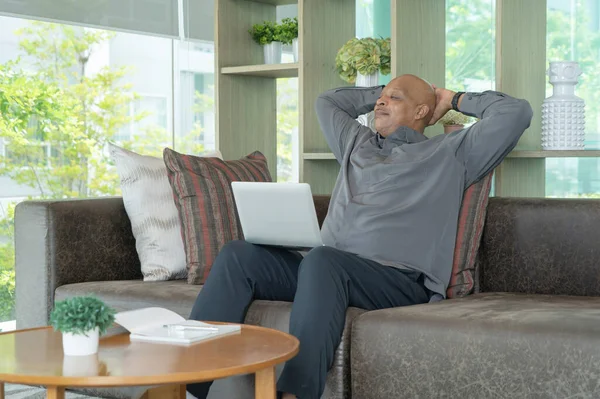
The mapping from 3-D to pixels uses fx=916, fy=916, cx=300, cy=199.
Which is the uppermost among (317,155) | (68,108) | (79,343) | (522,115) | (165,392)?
(68,108)

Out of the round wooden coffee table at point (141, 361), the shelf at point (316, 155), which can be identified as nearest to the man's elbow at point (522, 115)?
the shelf at point (316, 155)

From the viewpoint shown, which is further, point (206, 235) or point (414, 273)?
point (206, 235)

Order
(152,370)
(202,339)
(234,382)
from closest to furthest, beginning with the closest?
1. (152,370)
2. (202,339)
3. (234,382)

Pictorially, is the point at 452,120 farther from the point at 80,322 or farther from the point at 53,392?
the point at 53,392

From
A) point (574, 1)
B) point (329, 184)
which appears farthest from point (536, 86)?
point (574, 1)

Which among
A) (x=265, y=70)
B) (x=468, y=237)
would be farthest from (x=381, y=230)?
(x=265, y=70)

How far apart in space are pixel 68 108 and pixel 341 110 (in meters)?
1.67

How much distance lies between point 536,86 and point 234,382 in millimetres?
1720

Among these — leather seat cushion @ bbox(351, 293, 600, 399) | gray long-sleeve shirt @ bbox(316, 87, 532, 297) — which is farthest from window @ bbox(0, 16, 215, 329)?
leather seat cushion @ bbox(351, 293, 600, 399)

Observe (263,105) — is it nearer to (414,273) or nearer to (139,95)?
(139,95)

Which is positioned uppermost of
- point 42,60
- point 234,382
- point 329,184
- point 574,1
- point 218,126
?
point 574,1

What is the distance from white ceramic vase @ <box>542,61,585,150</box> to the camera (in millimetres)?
3338

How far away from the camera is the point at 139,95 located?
4.96 metres

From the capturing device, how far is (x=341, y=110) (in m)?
3.46
